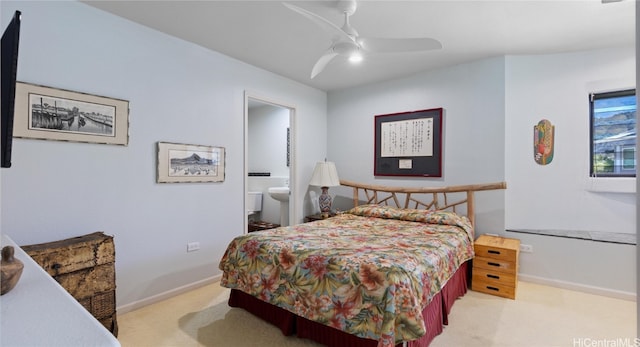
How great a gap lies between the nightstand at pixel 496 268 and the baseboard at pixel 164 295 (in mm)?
2822

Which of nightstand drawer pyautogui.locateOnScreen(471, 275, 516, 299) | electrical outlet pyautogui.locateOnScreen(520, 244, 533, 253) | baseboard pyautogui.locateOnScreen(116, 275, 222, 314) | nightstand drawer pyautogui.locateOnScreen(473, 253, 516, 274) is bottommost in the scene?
baseboard pyautogui.locateOnScreen(116, 275, 222, 314)

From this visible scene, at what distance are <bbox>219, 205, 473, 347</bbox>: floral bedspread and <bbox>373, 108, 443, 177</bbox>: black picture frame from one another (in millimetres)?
1201

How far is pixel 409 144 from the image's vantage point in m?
4.04

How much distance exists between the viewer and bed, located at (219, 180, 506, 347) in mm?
1668

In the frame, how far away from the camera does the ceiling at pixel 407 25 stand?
7.70 feet

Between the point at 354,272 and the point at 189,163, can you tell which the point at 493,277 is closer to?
the point at 354,272

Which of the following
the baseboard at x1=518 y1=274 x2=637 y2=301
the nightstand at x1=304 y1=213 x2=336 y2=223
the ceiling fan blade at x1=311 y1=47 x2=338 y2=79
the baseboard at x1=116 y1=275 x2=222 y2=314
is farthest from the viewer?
the nightstand at x1=304 y1=213 x2=336 y2=223

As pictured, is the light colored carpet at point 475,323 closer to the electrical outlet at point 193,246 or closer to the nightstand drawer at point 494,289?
the nightstand drawer at point 494,289

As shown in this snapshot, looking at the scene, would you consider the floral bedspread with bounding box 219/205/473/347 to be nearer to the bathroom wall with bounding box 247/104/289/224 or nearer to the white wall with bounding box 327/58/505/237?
the white wall with bounding box 327/58/505/237

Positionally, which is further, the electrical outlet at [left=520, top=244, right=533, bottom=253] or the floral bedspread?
the electrical outlet at [left=520, top=244, right=533, bottom=253]

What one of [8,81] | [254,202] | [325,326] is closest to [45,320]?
[8,81]

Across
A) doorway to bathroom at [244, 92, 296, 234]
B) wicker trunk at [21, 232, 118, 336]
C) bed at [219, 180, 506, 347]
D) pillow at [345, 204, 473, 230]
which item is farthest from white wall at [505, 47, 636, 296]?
wicker trunk at [21, 232, 118, 336]

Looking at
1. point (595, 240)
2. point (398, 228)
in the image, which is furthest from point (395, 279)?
point (595, 240)

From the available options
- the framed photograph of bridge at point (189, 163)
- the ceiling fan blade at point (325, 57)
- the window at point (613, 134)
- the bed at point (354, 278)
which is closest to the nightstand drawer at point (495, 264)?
the bed at point (354, 278)
